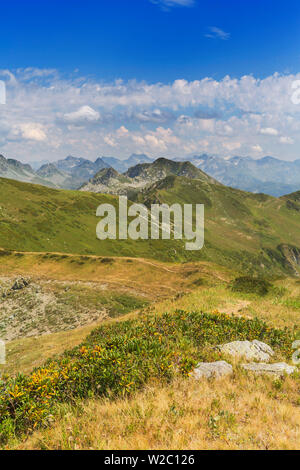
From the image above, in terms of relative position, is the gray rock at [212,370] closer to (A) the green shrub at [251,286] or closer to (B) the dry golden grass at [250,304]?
(B) the dry golden grass at [250,304]

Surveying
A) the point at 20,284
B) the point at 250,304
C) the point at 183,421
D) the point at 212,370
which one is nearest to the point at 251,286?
the point at 250,304

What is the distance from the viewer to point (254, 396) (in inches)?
277

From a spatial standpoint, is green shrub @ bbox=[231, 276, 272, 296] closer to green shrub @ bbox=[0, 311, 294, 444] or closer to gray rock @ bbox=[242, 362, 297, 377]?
green shrub @ bbox=[0, 311, 294, 444]

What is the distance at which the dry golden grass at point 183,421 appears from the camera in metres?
5.34

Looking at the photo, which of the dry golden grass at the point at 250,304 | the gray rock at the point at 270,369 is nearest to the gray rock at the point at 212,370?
the gray rock at the point at 270,369

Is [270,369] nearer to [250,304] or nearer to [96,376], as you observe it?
[96,376]

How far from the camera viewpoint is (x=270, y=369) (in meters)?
8.88

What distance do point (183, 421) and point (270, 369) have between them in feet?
15.2

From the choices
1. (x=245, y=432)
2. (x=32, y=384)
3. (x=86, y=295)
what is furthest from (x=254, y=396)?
(x=86, y=295)

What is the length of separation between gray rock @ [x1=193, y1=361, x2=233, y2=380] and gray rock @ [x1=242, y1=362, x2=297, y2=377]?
2.43 ft

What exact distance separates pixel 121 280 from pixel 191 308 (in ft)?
87.2

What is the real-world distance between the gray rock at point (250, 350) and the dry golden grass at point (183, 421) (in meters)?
2.78
